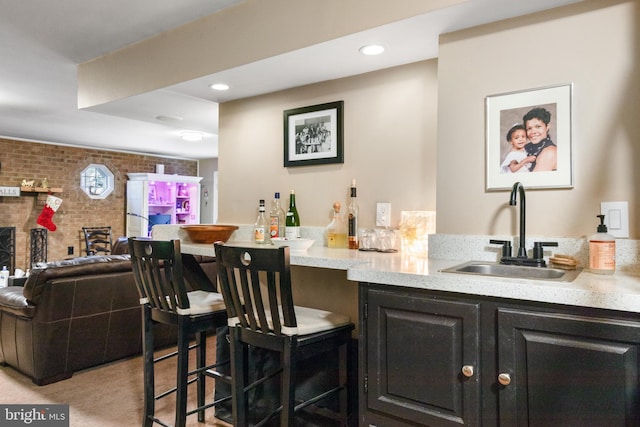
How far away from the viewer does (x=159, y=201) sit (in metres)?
7.73

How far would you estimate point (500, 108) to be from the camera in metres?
1.80

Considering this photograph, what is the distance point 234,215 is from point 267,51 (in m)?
1.22

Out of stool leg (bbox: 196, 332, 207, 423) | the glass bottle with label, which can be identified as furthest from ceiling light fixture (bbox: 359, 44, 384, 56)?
stool leg (bbox: 196, 332, 207, 423)

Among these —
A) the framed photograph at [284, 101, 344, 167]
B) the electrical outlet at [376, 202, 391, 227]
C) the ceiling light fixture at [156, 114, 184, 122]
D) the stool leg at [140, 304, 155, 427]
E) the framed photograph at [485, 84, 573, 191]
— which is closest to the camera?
the framed photograph at [485, 84, 573, 191]

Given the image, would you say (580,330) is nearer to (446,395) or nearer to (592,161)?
(446,395)

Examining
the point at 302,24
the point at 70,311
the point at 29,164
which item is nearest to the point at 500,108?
the point at 302,24

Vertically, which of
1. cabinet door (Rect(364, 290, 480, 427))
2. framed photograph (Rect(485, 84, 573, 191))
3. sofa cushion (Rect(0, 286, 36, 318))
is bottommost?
sofa cushion (Rect(0, 286, 36, 318))

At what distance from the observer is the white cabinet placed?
743 centimetres

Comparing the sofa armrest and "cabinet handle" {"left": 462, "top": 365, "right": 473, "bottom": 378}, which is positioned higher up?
the sofa armrest

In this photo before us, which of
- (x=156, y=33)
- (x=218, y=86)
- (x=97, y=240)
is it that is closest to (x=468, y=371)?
(x=218, y=86)

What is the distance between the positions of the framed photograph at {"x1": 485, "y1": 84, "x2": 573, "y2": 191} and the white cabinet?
Result: 6.68 metres

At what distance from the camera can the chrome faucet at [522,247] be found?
64.7 inches

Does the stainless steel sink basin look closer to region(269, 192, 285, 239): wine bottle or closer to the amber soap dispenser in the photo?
the amber soap dispenser

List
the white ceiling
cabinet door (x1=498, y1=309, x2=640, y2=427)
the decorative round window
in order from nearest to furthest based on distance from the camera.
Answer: cabinet door (x1=498, y1=309, x2=640, y2=427) → the white ceiling → the decorative round window
